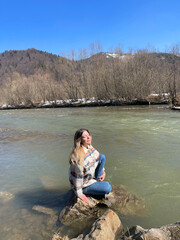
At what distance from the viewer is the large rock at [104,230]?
8.04 ft

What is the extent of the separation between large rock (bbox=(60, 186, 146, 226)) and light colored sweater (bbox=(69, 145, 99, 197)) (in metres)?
0.23

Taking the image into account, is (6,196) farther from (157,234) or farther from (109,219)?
(157,234)

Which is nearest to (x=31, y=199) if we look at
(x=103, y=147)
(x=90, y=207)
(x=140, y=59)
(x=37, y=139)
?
(x=90, y=207)

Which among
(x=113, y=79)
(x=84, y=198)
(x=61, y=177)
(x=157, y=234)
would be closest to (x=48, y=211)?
(x=84, y=198)

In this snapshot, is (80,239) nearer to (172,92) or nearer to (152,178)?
(152,178)

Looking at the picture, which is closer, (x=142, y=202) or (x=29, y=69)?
(x=142, y=202)

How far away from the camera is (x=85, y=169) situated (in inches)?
131

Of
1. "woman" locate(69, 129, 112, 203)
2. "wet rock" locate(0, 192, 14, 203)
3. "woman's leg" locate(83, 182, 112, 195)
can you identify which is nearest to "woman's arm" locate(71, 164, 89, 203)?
"woman" locate(69, 129, 112, 203)

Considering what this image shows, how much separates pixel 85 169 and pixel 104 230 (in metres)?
1.04

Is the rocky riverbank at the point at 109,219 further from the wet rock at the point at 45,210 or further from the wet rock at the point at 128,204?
the wet rock at the point at 45,210

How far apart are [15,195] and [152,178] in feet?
10.7

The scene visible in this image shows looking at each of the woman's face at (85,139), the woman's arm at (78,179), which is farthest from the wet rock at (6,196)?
the woman's face at (85,139)

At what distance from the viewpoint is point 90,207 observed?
3.34 metres

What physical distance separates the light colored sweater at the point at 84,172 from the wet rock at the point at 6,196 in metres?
1.72
